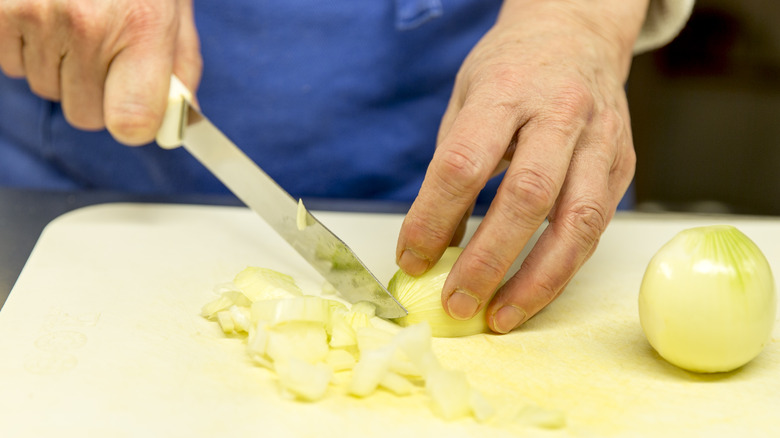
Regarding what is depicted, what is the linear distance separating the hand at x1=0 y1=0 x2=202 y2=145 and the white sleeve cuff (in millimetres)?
970

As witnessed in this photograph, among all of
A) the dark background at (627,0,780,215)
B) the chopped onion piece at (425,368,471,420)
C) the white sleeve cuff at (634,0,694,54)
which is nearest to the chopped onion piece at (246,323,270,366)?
the chopped onion piece at (425,368,471,420)

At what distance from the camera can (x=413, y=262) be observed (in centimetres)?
108

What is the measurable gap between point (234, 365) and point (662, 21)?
3.73ft

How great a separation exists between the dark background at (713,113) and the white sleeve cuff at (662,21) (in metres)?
1.78

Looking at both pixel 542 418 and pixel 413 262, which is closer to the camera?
pixel 542 418

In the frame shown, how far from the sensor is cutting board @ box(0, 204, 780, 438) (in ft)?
2.80

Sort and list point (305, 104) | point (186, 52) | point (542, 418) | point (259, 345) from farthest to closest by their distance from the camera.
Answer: point (305, 104) → point (186, 52) → point (259, 345) → point (542, 418)

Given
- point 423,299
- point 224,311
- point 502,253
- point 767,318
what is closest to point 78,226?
point 224,311

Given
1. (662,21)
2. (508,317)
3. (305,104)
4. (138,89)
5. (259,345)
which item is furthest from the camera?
(305,104)

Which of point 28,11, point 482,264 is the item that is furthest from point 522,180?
point 28,11

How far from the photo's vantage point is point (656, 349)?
995 mm

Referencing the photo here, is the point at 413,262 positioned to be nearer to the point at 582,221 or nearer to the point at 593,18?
the point at 582,221

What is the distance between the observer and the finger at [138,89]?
1239 mm

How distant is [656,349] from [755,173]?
2853mm
